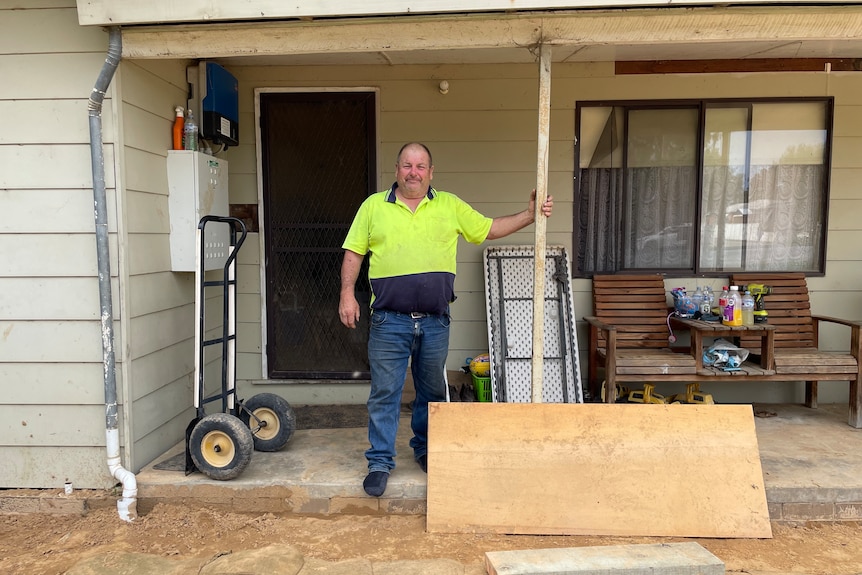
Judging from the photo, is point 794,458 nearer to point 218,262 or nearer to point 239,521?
point 239,521

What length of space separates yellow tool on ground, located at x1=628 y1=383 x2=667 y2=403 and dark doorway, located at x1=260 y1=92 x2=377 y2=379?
1912 mm

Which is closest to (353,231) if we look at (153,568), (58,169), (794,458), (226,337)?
(226,337)

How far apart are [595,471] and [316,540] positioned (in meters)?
1.36

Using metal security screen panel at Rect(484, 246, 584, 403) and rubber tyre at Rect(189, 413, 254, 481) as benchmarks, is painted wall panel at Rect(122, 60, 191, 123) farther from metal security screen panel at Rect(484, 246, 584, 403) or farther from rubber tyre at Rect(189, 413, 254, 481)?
metal security screen panel at Rect(484, 246, 584, 403)

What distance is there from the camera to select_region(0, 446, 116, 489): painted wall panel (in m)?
3.13

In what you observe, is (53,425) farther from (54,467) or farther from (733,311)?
(733,311)

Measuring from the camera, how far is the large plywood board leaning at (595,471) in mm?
2855

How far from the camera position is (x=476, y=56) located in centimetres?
411

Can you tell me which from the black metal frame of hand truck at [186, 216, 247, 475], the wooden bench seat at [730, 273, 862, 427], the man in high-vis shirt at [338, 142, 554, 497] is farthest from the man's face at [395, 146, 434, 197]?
the wooden bench seat at [730, 273, 862, 427]

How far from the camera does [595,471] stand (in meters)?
2.92

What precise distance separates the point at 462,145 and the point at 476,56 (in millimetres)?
601

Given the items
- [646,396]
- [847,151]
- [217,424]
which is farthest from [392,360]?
[847,151]

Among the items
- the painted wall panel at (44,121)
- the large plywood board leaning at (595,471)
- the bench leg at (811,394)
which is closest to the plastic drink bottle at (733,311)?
the bench leg at (811,394)

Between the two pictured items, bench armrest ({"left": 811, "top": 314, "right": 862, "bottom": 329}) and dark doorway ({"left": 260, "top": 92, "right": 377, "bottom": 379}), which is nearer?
bench armrest ({"left": 811, "top": 314, "right": 862, "bottom": 329})
